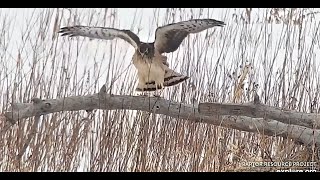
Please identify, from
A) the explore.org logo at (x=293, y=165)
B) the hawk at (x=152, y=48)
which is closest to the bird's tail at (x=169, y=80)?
the hawk at (x=152, y=48)

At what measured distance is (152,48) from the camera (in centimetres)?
260

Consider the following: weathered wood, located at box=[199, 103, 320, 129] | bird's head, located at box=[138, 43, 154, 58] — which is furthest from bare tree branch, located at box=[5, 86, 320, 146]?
bird's head, located at box=[138, 43, 154, 58]

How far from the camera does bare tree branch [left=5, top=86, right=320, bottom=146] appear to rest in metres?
2.20

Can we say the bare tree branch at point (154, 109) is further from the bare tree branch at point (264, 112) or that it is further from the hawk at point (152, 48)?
the hawk at point (152, 48)

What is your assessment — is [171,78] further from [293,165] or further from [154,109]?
[293,165]

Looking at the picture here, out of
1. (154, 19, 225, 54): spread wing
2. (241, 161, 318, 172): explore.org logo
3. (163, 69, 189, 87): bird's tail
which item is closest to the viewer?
(241, 161, 318, 172): explore.org logo

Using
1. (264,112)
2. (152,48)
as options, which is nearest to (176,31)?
(152,48)

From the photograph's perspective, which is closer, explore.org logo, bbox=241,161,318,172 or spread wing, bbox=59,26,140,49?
explore.org logo, bbox=241,161,318,172

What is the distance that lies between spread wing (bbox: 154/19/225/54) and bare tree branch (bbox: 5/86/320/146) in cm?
34

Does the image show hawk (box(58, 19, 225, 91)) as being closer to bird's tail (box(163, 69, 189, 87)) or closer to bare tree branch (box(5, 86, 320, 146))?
bird's tail (box(163, 69, 189, 87))

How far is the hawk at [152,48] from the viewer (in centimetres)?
246

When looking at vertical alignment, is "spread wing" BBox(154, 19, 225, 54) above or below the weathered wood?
above
